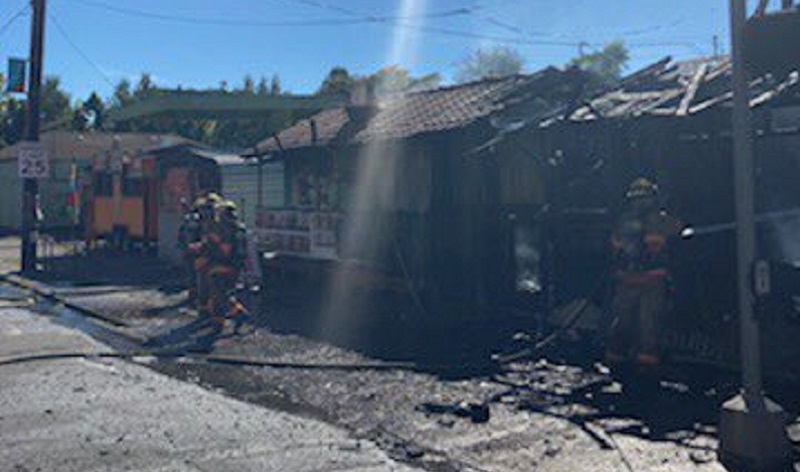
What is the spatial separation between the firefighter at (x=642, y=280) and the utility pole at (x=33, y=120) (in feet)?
57.6

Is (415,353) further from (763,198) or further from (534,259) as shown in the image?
(763,198)

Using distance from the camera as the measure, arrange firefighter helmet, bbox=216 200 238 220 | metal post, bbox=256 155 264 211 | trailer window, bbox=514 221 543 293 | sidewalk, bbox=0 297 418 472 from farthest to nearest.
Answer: metal post, bbox=256 155 264 211 < firefighter helmet, bbox=216 200 238 220 < trailer window, bbox=514 221 543 293 < sidewalk, bbox=0 297 418 472

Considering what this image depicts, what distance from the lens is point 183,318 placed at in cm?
1494

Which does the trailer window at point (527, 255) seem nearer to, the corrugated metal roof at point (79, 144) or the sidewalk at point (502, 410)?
the sidewalk at point (502, 410)

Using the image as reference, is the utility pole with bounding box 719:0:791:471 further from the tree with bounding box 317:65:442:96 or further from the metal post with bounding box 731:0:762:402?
the tree with bounding box 317:65:442:96

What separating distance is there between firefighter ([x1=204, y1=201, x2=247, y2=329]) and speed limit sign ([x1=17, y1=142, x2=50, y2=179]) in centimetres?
1015

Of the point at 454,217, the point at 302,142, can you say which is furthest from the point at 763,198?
the point at 302,142

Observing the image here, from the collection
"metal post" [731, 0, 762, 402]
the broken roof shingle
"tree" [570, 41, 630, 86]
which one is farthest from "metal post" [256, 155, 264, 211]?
"tree" [570, 41, 630, 86]

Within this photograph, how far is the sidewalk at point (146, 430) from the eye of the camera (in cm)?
682

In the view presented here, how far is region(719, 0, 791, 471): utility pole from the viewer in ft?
20.9

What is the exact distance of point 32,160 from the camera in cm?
2295

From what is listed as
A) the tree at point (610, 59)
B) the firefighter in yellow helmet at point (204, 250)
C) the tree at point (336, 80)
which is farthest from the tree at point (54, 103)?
the firefighter in yellow helmet at point (204, 250)

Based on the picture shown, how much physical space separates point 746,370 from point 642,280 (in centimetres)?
271

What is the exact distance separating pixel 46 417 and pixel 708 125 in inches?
283
